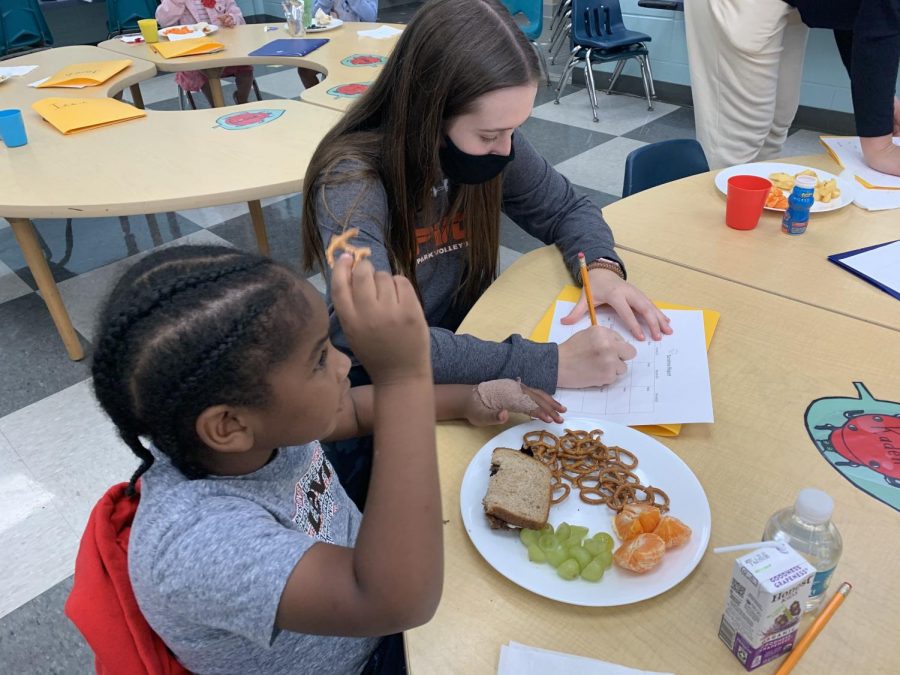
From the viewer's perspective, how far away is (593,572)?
0.68 m

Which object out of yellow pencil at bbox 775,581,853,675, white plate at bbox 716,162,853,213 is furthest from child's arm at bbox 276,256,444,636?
white plate at bbox 716,162,853,213

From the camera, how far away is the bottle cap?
1.96 ft

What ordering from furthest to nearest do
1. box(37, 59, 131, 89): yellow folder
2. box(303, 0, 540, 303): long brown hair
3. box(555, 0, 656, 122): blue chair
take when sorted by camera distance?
box(555, 0, 656, 122): blue chair
box(37, 59, 131, 89): yellow folder
box(303, 0, 540, 303): long brown hair

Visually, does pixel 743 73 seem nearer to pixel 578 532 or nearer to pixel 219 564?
pixel 578 532

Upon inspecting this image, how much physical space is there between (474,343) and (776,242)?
0.73 m

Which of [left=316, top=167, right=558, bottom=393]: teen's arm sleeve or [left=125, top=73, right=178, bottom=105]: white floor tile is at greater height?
[left=316, top=167, right=558, bottom=393]: teen's arm sleeve

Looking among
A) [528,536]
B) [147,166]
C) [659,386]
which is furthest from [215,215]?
[528,536]

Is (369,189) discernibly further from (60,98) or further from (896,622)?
(60,98)

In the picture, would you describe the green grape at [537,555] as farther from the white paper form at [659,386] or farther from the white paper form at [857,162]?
the white paper form at [857,162]

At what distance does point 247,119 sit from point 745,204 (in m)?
1.55

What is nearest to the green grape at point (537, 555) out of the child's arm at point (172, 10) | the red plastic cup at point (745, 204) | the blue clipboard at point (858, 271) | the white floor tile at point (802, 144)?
the blue clipboard at point (858, 271)

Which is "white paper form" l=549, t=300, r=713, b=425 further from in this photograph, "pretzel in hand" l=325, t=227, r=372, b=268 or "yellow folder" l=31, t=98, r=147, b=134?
"yellow folder" l=31, t=98, r=147, b=134

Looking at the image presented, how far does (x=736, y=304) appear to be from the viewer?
113 cm

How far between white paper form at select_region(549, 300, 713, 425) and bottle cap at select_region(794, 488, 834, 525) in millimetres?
268
